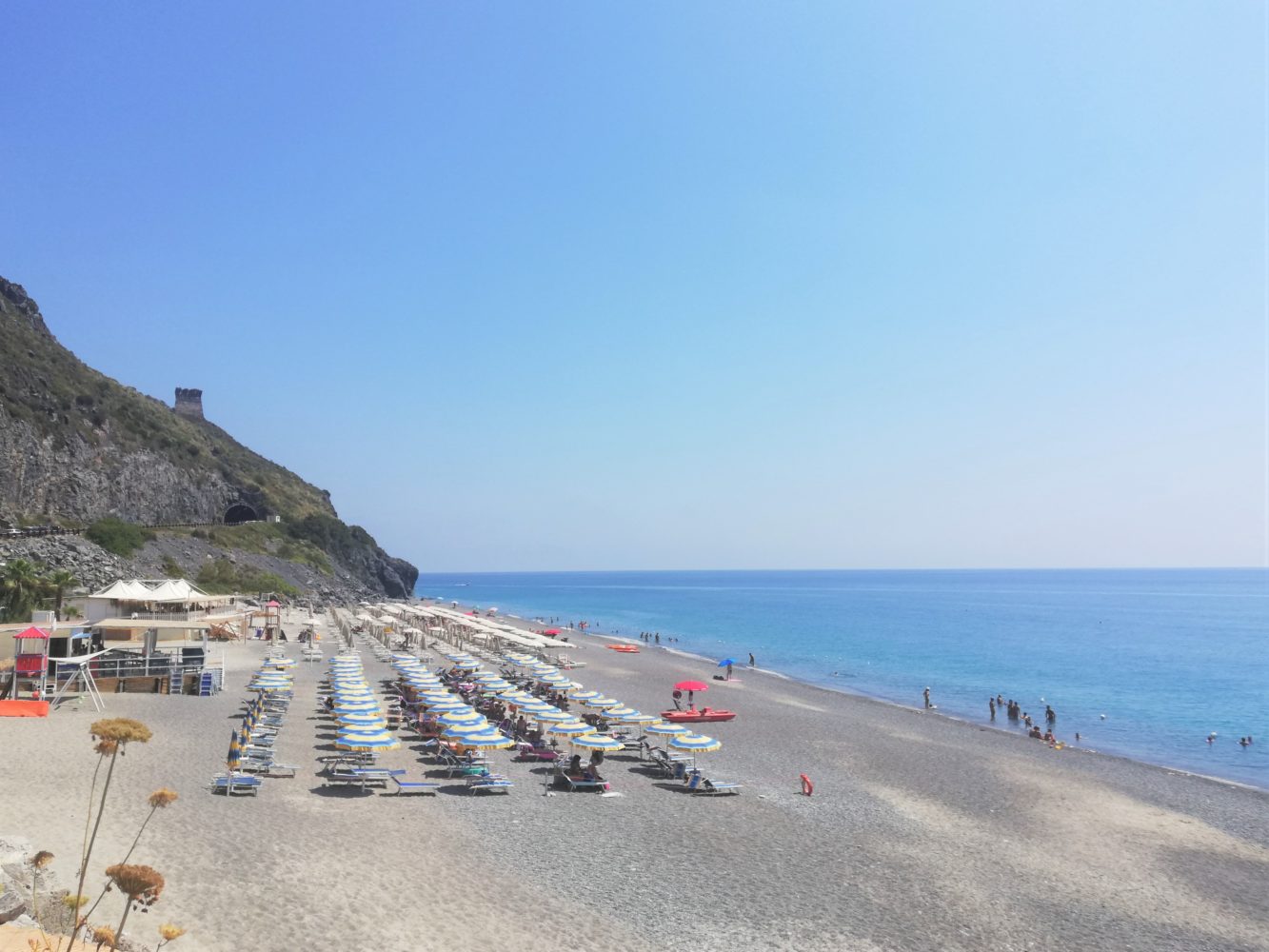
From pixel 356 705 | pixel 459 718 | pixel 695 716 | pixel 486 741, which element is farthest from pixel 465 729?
pixel 695 716

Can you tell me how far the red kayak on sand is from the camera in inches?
1163

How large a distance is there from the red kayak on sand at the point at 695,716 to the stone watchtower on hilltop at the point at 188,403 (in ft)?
433

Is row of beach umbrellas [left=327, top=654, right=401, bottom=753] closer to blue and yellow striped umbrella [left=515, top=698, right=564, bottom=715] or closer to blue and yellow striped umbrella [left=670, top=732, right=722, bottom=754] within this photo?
blue and yellow striped umbrella [left=515, top=698, right=564, bottom=715]

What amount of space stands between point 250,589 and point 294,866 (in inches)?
2472

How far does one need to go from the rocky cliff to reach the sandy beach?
47.9m

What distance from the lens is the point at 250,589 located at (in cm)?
6819

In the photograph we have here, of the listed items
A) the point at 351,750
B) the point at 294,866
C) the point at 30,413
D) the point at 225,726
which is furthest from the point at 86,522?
the point at 294,866

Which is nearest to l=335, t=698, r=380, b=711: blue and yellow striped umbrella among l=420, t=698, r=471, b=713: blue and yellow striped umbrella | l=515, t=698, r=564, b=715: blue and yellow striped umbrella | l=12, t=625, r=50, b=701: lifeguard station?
l=420, t=698, r=471, b=713: blue and yellow striped umbrella

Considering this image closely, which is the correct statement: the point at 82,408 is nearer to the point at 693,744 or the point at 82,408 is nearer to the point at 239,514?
the point at 239,514

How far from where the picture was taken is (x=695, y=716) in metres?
29.9

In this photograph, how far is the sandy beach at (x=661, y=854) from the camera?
36.2 feet

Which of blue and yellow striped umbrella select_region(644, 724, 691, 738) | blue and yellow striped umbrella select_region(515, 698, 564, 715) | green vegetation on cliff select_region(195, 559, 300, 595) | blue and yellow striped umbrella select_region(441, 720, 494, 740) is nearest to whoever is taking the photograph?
blue and yellow striped umbrella select_region(441, 720, 494, 740)

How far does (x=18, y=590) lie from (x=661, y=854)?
104 ft

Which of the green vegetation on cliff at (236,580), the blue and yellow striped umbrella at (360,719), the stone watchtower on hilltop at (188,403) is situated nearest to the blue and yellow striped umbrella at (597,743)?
the blue and yellow striped umbrella at (360,719)
